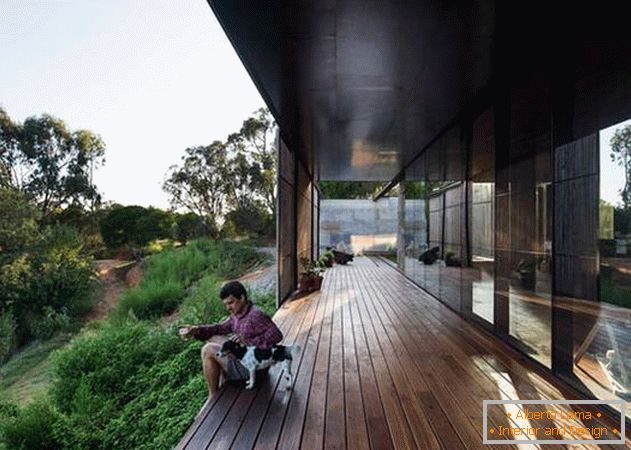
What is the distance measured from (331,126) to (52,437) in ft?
15.5

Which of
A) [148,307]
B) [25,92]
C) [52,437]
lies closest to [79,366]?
[52,437]

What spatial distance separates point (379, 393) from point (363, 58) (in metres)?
2.44

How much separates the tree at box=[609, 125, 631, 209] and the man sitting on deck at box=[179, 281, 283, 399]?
7.13 feet

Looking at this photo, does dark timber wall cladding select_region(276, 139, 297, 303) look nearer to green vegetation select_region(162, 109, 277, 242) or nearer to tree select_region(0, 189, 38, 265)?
tree select_region(0, 189, 38, 265)

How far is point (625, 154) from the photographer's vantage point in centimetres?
207

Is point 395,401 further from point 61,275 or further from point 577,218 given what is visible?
point 61,275

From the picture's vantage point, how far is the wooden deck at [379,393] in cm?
197

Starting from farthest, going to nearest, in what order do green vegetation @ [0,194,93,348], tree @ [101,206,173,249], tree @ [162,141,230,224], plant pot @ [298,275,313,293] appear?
tree @ [162,141,230,224]
tree @ [101,206,173,249]
green vegetation @ [0,194,93,348]
plant pot @ [298,275,313,293]

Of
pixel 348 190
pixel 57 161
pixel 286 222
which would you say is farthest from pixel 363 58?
pixel 348 190

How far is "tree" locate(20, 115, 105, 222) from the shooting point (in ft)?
53.2

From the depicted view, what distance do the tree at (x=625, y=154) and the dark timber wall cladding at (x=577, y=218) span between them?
0.61ft

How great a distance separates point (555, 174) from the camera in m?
2.80

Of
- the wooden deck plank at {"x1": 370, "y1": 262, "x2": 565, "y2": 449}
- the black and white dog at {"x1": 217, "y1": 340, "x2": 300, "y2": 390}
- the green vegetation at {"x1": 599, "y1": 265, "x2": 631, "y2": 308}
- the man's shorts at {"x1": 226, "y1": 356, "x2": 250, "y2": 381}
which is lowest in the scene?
the wooden deck plank at {"x1": 370, "y1": 262, "x2": 565, "y2": 449}

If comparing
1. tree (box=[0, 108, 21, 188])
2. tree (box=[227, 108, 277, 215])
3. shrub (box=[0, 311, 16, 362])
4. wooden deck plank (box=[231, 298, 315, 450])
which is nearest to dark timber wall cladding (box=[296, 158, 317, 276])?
wooden deck plank (box=[231, 298, 315, 450])
